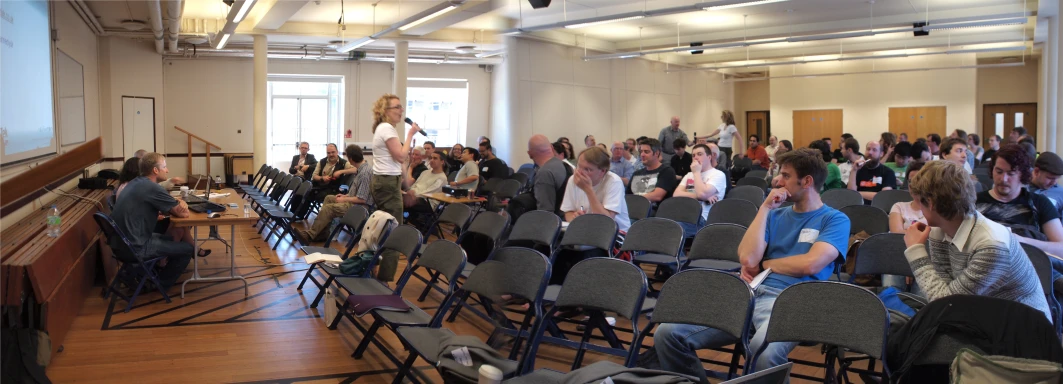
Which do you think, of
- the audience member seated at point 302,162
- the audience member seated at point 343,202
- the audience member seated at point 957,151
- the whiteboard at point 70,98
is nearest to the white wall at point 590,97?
the audience member seated at point 302,162

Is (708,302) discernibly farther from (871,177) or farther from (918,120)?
(918,120)

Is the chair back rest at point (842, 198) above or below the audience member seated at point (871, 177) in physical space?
below

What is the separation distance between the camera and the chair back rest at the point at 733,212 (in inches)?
215

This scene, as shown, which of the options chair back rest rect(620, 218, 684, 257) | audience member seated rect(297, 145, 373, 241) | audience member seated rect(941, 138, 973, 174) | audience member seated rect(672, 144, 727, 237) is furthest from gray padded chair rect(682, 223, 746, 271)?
audience member seated rect(297, 145, 373, 241)

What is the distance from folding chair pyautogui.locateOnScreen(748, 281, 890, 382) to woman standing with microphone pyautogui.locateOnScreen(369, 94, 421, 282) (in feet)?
11.5

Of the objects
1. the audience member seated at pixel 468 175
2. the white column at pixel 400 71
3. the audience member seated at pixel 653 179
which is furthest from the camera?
the white column at pixel 400 71

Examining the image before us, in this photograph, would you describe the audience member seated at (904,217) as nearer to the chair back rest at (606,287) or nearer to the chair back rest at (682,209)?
the chair back rest at (682,209)

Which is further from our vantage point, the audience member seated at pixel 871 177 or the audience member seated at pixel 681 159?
the audience member seated at pixel 681 159

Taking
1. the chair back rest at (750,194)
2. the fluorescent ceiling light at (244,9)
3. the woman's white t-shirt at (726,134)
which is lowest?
the chair back rest at (750,194)

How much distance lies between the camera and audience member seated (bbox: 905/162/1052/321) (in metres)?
2.54

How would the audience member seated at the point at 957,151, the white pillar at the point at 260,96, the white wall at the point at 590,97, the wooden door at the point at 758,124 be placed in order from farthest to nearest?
the wooden door at the point at 758,124, the white wall at the point at 590,97, the white pillar at the point at 260,96, the audience member seated at the point at 957,151

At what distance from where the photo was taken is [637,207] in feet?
20.4

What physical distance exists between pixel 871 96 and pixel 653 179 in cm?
1375

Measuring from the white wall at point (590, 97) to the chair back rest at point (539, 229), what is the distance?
10316mm
